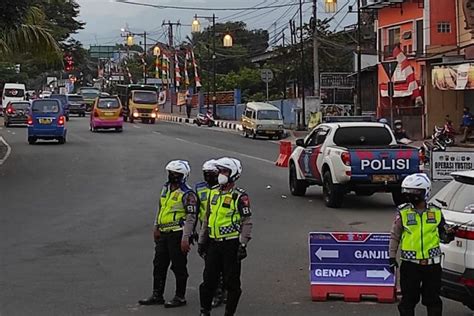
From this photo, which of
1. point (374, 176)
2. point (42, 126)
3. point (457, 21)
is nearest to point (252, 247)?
point (374, 176)

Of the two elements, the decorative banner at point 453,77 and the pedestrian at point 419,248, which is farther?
the decorative banner at point 453,77

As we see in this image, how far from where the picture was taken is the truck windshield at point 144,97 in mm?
61688

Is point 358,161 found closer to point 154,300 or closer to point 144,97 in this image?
point 154,300

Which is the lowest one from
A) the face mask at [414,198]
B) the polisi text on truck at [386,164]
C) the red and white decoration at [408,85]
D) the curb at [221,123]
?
the curb at [221,123]

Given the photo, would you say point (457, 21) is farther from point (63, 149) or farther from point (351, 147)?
point (351, 147)

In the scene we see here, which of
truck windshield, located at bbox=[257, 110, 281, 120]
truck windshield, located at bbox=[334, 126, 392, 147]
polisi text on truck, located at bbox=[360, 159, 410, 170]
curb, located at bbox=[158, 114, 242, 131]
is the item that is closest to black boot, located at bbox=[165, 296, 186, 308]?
polisi text on truck, located at bbox=[360, 159, 410, 170]

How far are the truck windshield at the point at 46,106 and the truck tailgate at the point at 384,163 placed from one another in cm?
2193

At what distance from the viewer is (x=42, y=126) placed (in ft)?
122

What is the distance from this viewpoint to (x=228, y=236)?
27.4 feet

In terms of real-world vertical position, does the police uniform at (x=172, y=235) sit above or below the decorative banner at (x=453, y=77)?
below

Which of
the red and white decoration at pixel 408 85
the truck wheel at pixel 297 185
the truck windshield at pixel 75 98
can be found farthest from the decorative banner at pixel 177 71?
the truck wheel at pixel 297 185

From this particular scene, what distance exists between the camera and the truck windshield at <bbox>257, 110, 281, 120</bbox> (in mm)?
48741

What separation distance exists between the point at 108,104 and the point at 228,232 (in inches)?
1526

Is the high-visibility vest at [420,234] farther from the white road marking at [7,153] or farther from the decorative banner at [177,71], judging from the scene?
the decorative banner at [177,71]
